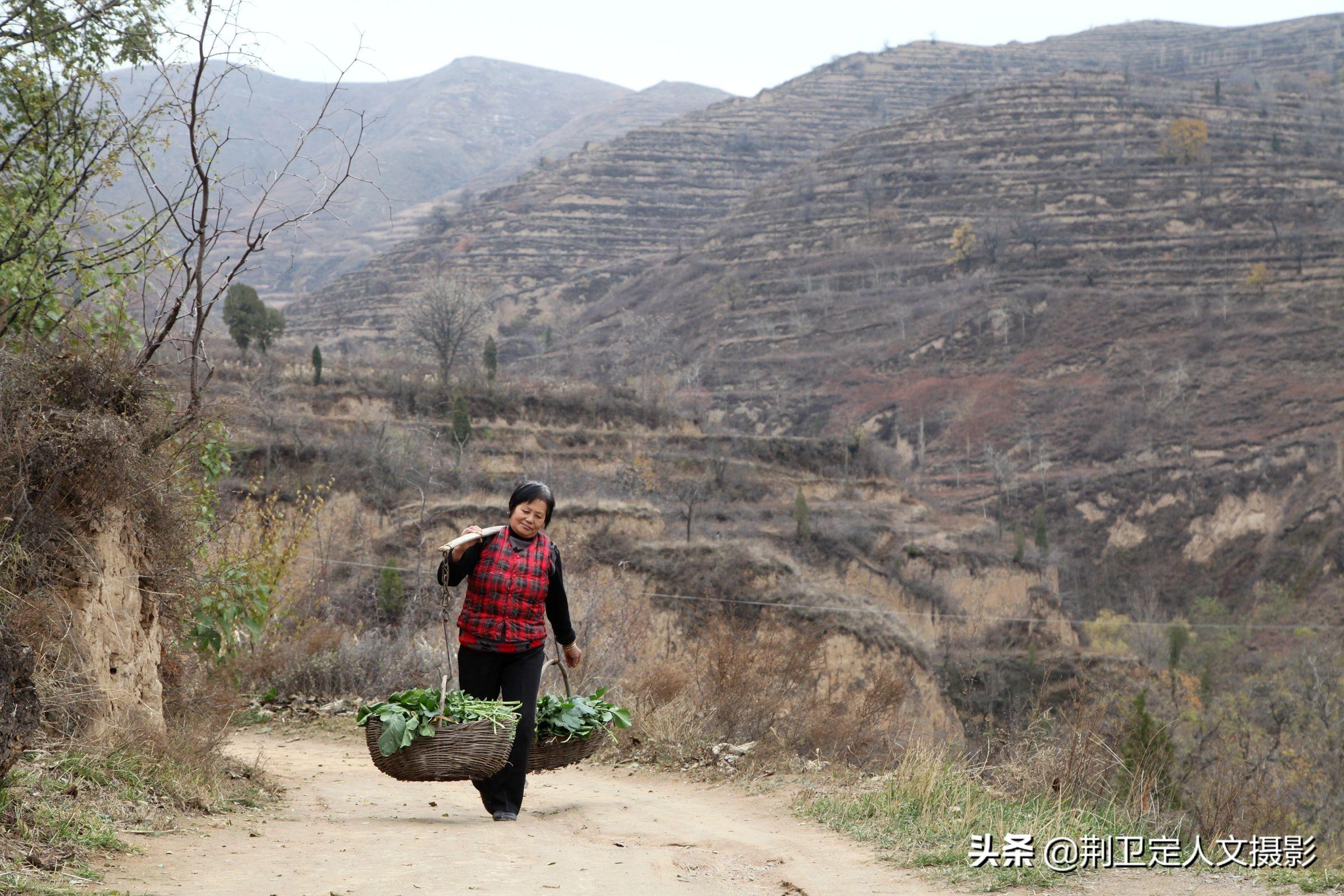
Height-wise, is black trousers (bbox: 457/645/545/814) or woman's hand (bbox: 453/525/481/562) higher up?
woman's hand (bbox: 453/525/481/562)

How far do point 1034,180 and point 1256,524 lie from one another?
4142cm

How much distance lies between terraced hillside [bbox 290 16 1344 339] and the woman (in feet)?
268

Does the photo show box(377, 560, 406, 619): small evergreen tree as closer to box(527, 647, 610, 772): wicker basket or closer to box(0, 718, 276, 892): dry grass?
box(0, 718, 276, 892): dry grass

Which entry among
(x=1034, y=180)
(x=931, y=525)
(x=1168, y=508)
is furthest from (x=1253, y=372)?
(x=931, y=525)

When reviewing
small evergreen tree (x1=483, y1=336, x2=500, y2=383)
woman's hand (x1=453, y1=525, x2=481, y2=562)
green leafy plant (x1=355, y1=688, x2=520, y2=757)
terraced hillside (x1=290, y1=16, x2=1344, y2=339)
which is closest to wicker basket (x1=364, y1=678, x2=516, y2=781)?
green leafy plant (x1=355, y1=688, x2=520, y2=757)

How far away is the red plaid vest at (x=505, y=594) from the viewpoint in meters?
5.92

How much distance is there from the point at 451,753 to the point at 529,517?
4.00ft

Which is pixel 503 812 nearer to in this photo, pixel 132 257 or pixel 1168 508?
pixel 132 257

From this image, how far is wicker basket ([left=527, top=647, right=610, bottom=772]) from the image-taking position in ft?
21.0

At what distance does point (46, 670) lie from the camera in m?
5.18

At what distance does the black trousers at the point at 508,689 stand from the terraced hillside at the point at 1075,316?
51776 millimetres

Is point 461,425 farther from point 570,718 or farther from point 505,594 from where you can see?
point 505,594

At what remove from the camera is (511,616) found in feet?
19.6

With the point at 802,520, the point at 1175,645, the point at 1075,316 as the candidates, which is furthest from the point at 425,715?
the point at 1075,316
